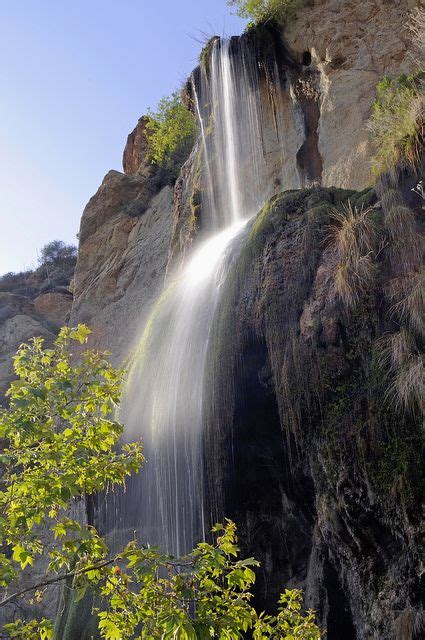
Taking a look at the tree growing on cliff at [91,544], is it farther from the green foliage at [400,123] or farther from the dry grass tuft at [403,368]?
the green foliage at [400,123]

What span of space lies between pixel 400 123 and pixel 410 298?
3.01 metres

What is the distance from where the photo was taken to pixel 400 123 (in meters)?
8.20

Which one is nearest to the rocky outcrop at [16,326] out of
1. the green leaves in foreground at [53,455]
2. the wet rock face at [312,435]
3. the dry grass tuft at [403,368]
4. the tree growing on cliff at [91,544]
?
the wet rock face at [312,435]

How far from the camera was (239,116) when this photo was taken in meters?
16.6

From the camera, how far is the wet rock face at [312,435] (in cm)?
589

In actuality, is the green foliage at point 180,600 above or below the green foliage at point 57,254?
below

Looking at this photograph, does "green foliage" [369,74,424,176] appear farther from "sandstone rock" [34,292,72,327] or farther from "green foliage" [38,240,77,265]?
"green foliage" [38,240,77,265]

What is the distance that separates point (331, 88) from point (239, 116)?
10.2 feet

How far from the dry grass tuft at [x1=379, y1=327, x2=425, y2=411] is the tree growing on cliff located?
2070 mm

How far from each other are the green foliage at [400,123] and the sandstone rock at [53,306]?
25.7 metres

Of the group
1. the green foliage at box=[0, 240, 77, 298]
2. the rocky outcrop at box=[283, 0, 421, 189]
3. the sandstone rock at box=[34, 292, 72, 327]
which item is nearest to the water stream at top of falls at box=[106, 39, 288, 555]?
the rocky outcrop at box=[283, 0, 421, 189]

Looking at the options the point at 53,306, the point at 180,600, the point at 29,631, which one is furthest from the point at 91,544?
the point at 53,306

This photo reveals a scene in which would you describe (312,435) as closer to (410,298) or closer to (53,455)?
(410,298)

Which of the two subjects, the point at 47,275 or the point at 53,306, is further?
the point at 47,275
